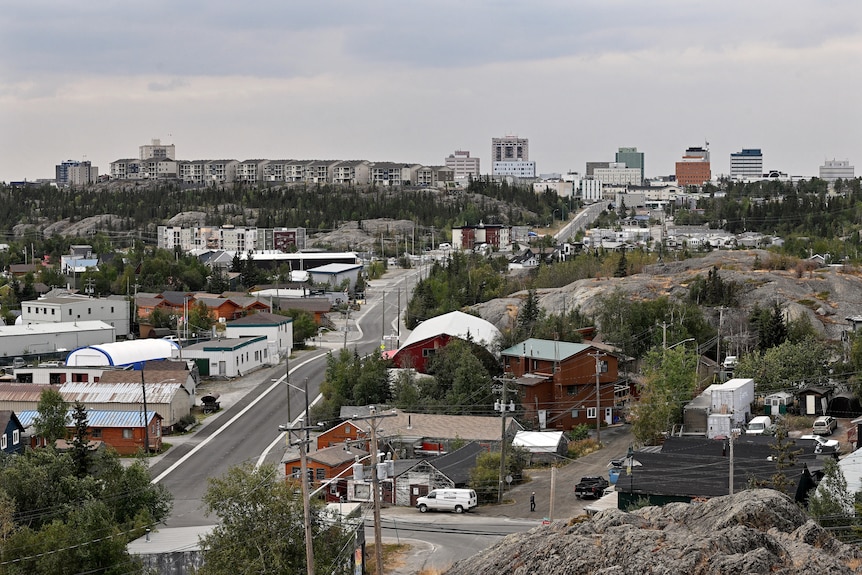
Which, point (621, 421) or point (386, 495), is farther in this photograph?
point (621, 421)

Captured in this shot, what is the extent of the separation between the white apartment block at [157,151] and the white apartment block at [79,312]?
116m

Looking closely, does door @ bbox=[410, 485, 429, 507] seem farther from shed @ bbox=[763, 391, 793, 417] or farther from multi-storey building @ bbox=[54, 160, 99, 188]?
multi-storey building @ bbox=[54, 160, 99, 188]

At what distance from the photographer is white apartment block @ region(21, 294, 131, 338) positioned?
41.8m

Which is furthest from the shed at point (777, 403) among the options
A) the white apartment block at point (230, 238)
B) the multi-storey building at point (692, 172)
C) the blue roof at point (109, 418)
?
the multi-storey building at point (692, 172)

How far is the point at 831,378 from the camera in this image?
27.5 meters

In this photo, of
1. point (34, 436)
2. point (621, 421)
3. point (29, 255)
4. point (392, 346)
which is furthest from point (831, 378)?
point (29, 255)

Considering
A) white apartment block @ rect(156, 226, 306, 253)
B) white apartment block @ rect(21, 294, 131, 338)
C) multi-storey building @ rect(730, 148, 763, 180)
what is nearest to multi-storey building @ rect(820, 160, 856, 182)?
multi-storey building @ rect(730, 148, 763, 180)

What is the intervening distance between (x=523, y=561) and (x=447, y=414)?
57.5 ft

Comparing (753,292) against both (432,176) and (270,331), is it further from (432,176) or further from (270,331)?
(432,176)

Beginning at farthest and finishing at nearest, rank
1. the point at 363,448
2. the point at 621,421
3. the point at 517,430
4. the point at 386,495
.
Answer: the point at 621,421, the point at 517,430, the point at 363,448, the point at 386,495

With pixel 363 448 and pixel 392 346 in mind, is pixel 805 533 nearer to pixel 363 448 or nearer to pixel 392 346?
pixel 363 448

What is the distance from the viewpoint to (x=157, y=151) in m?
157

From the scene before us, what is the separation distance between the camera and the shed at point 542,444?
23516 millimetres

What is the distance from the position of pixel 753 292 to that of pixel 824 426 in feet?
49.5
